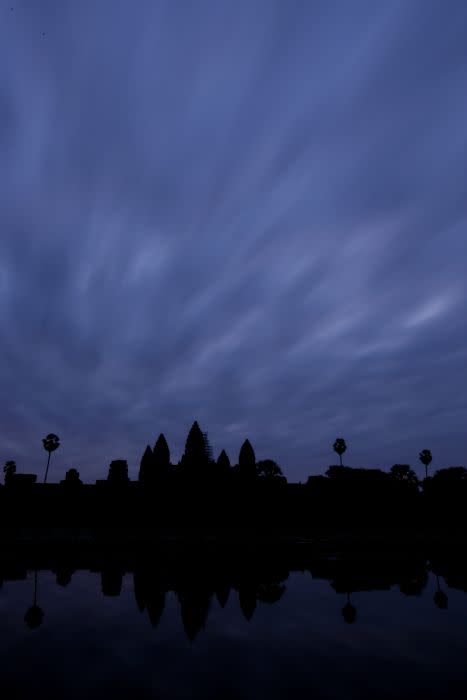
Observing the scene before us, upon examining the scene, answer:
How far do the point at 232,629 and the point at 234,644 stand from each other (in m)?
1.14

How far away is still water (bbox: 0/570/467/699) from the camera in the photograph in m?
6.97

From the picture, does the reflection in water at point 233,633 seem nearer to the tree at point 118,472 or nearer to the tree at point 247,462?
the tree at point 118,472

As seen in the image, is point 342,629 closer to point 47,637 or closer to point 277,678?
point 277,678

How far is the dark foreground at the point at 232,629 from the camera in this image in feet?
23.2

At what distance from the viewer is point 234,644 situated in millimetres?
9250

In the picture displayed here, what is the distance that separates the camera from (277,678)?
7344 mm

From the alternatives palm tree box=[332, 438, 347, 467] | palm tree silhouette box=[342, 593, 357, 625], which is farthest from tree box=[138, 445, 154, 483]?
palm tree silhouette box=[342, 593, 357, 625]

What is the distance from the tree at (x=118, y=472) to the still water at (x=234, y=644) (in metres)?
41.4

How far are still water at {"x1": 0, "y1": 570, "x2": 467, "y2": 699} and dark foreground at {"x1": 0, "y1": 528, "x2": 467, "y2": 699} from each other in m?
0.03

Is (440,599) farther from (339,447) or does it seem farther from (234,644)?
(339,447)

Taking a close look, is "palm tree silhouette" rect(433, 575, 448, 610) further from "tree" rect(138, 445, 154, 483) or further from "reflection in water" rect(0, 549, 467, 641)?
"tree" rect(138, 445, 154, 483)

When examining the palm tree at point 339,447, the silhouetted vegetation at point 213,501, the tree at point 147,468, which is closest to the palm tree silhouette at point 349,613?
the silhouetted vegetation at point 213,501

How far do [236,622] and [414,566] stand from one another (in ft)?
46.8

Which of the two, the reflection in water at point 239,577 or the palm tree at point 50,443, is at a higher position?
the palm tree at point 50,443
